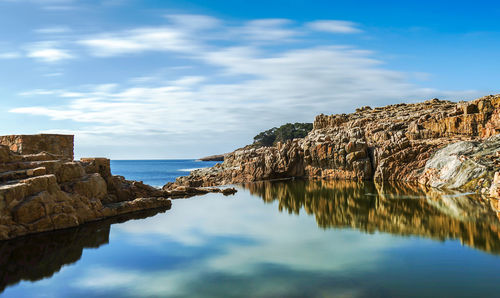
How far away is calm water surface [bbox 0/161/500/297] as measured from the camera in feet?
32.4

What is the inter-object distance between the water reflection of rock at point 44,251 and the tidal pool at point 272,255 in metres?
0.04

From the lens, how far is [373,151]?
139 ft

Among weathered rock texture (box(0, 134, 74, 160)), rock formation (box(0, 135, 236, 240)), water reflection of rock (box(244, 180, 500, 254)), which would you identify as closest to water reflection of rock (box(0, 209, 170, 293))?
rock formation (box(0, 135, 236, 240))

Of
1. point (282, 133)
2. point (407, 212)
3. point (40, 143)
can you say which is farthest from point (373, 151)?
point (282, 133)

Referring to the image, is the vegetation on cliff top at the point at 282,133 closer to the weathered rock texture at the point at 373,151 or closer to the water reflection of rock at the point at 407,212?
the weathered rock texture at the point at 373,151

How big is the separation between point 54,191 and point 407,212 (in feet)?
59.4

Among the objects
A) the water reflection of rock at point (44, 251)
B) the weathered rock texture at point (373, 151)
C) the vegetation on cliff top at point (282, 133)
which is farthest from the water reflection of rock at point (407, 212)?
the vegetation on cliff top at point (282, 133)

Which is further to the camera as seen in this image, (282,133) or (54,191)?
(282,133)

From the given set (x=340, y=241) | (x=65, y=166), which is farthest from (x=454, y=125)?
(x=65, y=166)

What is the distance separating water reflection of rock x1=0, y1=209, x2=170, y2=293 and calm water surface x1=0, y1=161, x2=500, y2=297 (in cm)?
4

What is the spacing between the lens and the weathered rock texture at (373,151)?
1475 inches

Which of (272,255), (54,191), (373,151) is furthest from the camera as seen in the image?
(373,151)

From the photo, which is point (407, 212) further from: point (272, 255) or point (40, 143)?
point (40, 143)

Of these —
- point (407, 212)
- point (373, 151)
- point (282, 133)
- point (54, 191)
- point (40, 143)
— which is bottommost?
point (407, 212)
